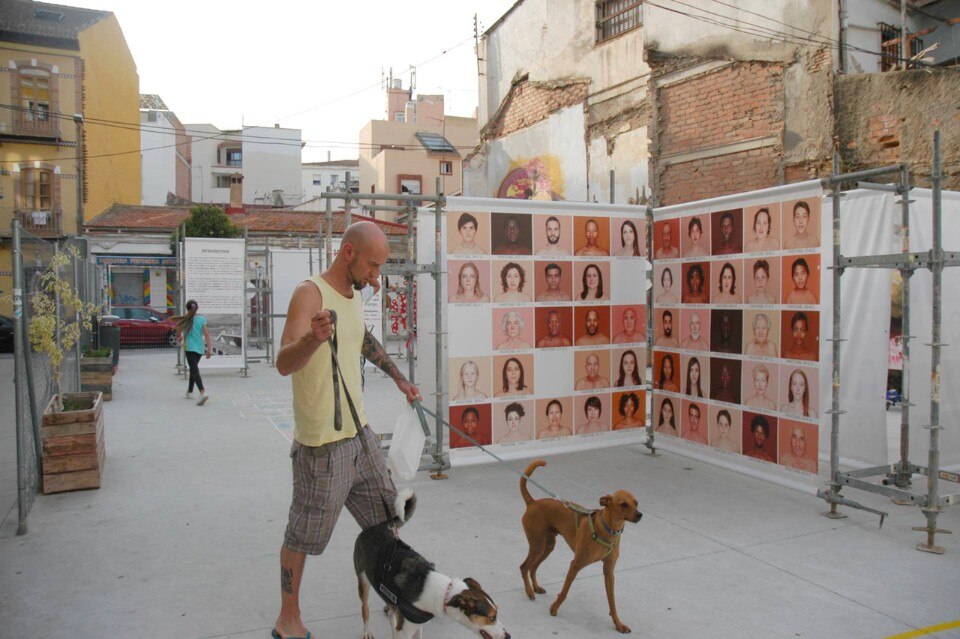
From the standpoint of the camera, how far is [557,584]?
425 centimetres

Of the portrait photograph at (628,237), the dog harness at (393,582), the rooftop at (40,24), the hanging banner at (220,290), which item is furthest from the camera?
the rooftop at (40,24)

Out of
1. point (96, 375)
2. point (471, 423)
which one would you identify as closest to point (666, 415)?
point (471, 423)

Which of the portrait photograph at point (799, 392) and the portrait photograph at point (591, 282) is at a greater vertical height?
the portrait photograph at point (591, 282)

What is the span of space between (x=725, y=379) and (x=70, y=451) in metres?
6.04

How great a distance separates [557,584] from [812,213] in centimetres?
372

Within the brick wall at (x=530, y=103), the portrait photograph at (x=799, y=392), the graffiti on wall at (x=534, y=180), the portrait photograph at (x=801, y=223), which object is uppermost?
the brick wall at (x=530, y=103)

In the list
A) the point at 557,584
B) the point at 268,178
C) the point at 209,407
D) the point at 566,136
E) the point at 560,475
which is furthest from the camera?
the point at 268,178

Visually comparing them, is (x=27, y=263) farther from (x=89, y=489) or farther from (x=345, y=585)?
(x=345, y=585)

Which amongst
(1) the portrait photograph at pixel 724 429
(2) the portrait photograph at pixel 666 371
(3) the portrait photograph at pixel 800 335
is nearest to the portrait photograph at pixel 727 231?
(3) the portrait photograph at pixel 800 335

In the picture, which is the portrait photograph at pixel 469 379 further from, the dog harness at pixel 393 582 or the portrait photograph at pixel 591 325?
the dog harness at pixel 393 582

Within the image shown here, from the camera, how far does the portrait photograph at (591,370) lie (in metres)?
7.28

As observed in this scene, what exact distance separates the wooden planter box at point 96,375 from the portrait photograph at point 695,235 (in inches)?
369

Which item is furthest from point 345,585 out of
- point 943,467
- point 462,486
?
point 943,467

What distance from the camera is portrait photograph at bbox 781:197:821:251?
19.0 feet
